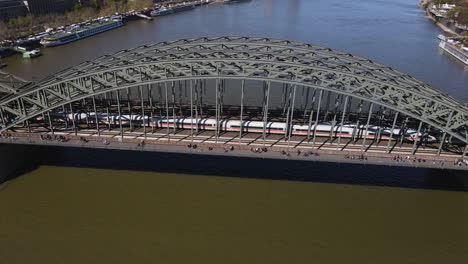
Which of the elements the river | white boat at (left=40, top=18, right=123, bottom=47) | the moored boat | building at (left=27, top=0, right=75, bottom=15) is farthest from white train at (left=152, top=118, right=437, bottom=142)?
the moored boat

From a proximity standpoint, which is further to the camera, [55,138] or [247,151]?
[55,138]

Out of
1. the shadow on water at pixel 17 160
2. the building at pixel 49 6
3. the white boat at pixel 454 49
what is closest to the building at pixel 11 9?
the building at pixel 49 6

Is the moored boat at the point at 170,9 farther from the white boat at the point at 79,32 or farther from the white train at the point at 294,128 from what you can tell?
the white train at the point at 294,128

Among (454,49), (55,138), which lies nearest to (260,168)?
(55,138)

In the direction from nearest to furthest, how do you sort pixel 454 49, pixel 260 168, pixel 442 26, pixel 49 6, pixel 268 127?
pixel 268 127 → pixel 260 168 → pixel 454 49 → pixel 49 6 → pixel 442 26

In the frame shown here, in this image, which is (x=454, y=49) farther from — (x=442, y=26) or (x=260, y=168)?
(x=260, y=168)

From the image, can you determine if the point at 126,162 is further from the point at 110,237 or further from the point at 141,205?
the point at 110,237

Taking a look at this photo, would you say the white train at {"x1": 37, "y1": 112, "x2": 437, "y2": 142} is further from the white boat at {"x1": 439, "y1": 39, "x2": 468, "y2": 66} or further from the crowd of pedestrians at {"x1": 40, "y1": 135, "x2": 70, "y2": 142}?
the white boat at {"x1": 439, "y1": 39, "x2": 468, "y2": 66}
